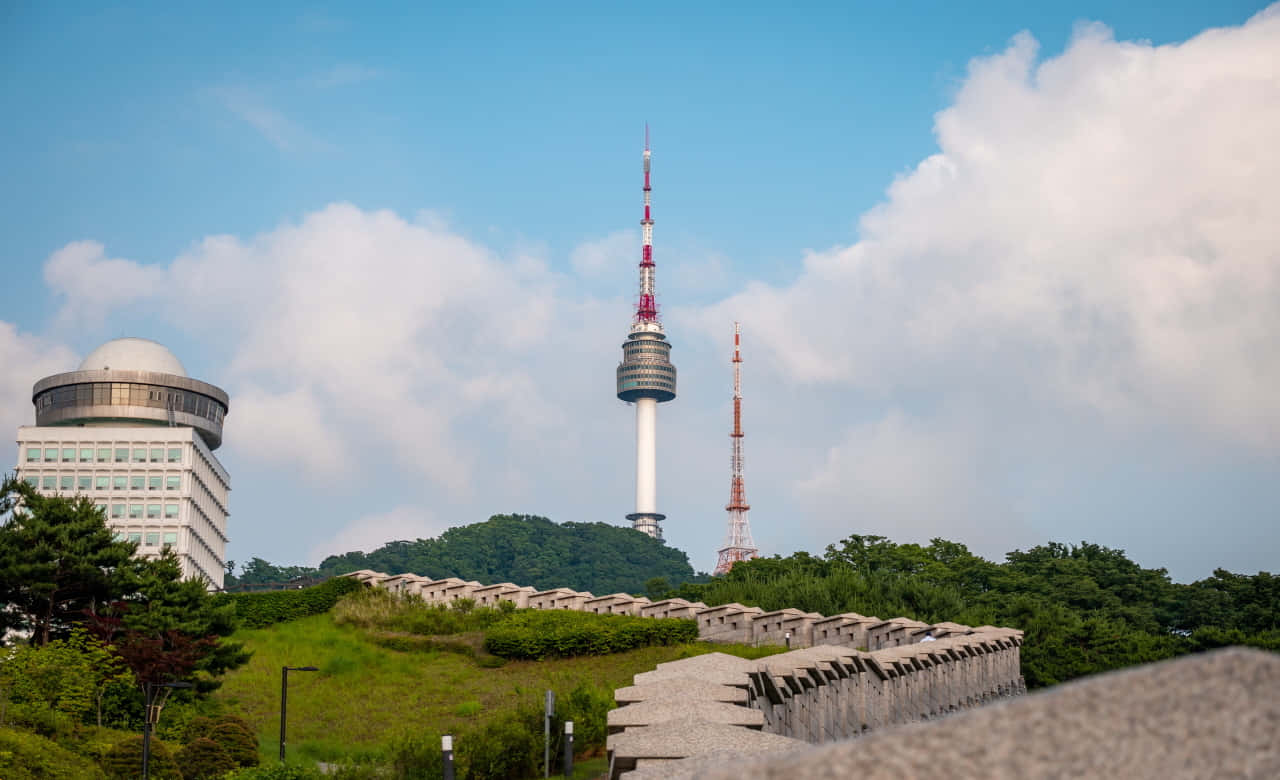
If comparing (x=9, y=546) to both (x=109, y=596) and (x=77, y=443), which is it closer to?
(x=109, y=596)

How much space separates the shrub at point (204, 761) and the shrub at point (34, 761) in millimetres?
1629

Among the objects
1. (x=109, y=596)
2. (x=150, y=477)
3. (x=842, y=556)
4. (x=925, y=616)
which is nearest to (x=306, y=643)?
(x=109, y=596)

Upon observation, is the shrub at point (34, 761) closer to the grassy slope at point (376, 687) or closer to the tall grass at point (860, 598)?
the grassy slope at point (376, 687)

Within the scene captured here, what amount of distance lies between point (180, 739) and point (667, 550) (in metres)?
150

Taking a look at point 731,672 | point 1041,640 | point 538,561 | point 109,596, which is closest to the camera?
point 731,672

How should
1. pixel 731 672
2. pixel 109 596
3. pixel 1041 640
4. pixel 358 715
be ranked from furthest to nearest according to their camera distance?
pixel 1041 640 < pixel 109 596 < pixel 358 715 < pixel 731 672

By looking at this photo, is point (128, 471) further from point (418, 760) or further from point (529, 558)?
point (418, 760)

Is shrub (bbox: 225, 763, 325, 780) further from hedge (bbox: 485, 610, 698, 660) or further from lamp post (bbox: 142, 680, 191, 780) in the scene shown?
hedge (bbox: 485, 610, 698, 660)

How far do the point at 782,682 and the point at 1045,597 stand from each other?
45.9m

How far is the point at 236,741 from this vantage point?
86.5 ft

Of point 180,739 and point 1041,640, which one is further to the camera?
point 1041,640

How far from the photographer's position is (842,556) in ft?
250

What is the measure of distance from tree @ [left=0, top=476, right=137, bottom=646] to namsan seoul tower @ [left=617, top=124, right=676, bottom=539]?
131063mm

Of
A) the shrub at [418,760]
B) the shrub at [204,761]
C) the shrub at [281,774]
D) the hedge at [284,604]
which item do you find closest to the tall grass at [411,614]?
the hedge at [284,604]
